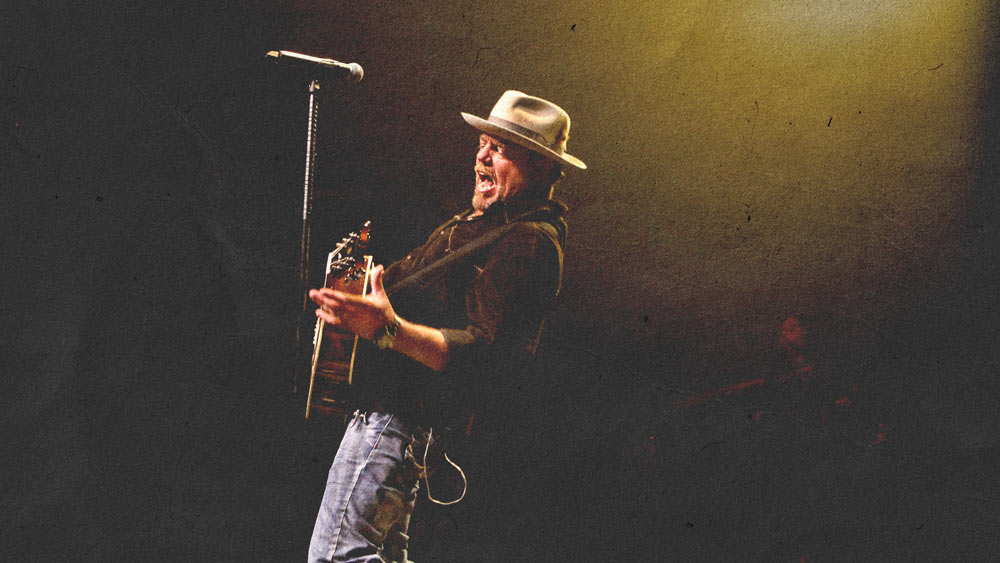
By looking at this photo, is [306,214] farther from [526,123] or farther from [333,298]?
[526,123]

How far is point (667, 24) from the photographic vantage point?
2.41 meters

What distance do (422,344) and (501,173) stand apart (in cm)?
61

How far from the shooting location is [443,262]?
84.5 inches

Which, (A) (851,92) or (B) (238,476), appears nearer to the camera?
(B) (238,476)

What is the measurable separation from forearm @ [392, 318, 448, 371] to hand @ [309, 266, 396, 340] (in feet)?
0.21

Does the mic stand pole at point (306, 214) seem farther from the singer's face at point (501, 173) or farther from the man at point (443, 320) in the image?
the singer's face at point (501, 173)

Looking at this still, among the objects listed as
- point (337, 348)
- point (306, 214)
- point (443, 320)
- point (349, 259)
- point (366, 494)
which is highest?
point (306, 214)

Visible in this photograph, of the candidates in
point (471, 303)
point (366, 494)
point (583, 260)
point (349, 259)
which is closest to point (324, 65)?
point (349, 259)

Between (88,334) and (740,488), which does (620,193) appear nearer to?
(740,488)

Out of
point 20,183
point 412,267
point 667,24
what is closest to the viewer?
point 20,183

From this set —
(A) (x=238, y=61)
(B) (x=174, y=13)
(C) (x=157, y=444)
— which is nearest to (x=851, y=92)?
(A) (x=238, y=61)

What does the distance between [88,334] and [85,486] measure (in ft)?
1.51

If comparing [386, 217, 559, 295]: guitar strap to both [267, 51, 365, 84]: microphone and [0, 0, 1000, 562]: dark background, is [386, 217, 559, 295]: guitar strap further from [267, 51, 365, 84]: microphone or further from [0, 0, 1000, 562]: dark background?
[267, 51, 365, 84]: microphone

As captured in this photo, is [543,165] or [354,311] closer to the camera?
[354,311]
